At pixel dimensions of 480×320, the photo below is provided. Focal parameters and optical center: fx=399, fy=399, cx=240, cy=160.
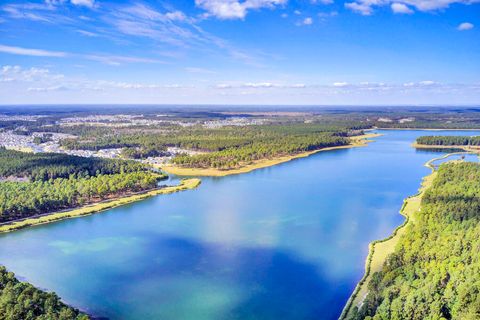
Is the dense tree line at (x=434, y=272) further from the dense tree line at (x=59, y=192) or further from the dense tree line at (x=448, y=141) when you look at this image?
the dense tree line at (x=448, y=141)

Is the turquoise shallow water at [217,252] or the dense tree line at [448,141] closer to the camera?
the turquoise shallow water at [217,252]

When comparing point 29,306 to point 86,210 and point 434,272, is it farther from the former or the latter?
point 86,210

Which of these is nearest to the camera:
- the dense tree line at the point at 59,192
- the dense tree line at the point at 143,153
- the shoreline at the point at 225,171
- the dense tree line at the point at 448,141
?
the dense tree line at the point at 59,192

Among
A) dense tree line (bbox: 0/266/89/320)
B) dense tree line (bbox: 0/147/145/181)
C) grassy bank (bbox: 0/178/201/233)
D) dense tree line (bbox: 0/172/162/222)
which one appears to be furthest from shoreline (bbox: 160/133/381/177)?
dense tree line (bbox: 0/266/89/320)

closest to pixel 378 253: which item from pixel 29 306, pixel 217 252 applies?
pixel 217 252

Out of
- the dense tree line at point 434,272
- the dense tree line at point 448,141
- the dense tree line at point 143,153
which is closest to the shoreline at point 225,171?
the dense tree line at point 143,153

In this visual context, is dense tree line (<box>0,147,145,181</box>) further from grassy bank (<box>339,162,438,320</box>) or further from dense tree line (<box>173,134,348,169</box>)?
grassy bank (<box>339,162,438,320</box>)

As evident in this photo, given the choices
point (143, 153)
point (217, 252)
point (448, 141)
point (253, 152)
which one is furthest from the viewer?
point (448, 141)
